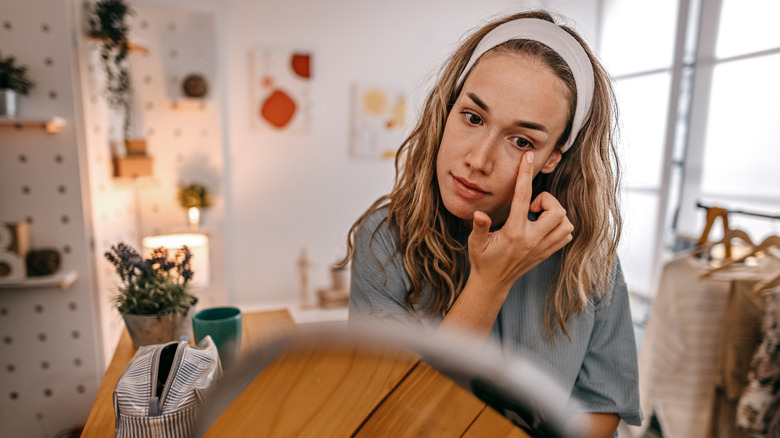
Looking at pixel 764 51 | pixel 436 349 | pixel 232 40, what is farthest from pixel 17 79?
pixel 764 51

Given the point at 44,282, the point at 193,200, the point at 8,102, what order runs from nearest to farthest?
the point at 8,102 < the point at 44,282 < the point at 193,200

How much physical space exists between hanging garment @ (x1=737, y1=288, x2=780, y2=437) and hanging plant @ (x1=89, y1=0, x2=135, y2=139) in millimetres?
2405

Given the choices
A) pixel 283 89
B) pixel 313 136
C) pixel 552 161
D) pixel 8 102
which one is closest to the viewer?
pixel 552 161

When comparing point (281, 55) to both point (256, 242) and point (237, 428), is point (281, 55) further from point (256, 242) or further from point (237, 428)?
point (237, 428)

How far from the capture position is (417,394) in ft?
0.66

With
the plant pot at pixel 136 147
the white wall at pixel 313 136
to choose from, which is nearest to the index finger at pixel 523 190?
the plant pot at pixel 136 147

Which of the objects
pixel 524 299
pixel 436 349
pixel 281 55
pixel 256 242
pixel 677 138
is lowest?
pixel 256 242

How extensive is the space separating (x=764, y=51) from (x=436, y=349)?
252cm

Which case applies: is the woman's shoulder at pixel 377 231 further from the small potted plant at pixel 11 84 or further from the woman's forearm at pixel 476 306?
the small potted plant at pixel 11 84

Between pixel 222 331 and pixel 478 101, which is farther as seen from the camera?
pixel 222 331

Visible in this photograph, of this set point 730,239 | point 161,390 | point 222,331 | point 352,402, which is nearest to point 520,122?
point 352,402

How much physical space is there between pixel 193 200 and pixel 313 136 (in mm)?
918

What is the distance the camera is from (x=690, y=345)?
4.61ft

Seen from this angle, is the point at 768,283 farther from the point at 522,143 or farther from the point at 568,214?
the point at 522,143
